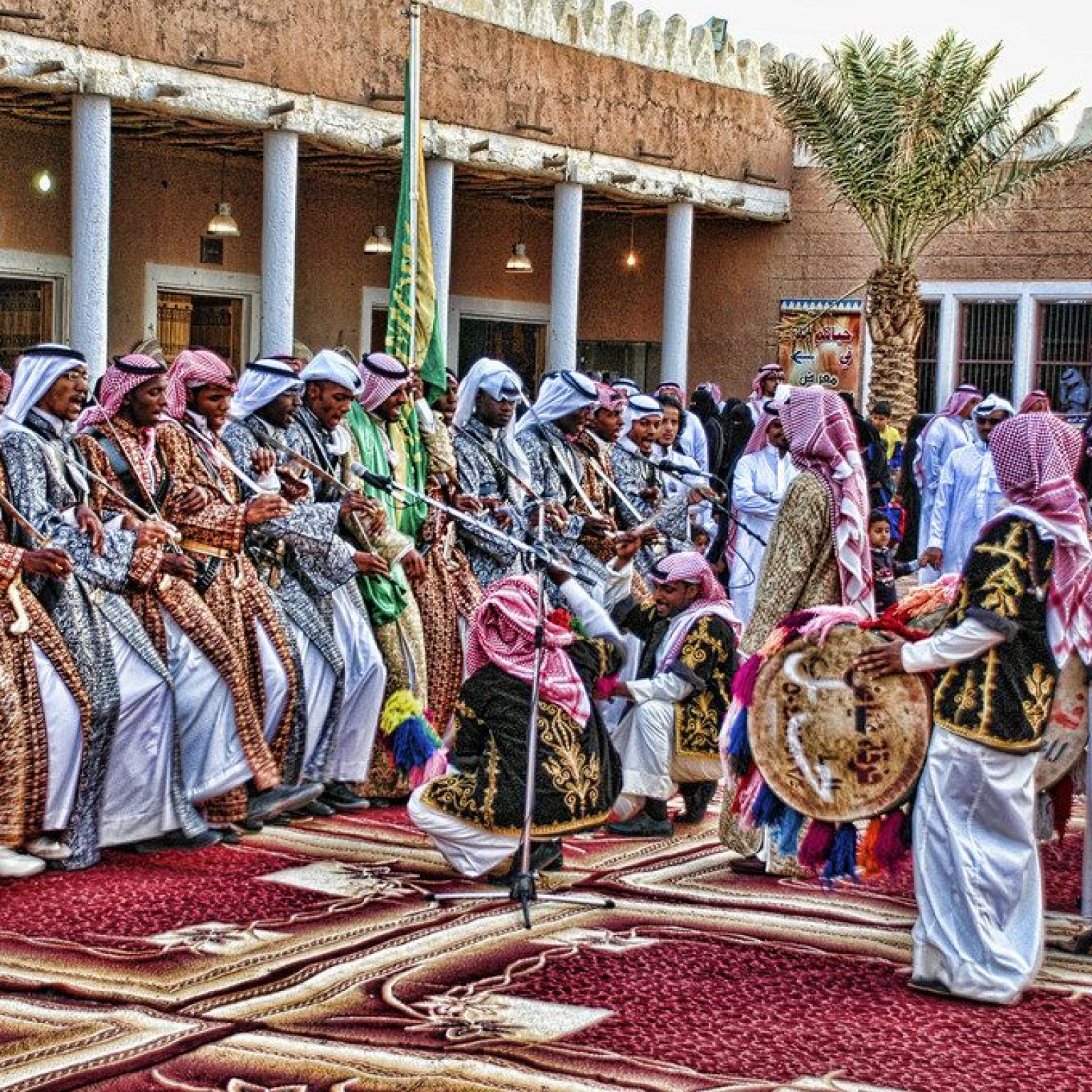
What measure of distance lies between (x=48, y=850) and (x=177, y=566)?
1133 millimetres

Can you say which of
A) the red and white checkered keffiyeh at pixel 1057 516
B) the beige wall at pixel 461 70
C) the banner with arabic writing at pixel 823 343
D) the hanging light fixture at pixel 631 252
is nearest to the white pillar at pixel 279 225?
the beige wall at pixel 461 70

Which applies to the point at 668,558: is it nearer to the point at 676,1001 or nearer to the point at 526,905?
the point at 526,905

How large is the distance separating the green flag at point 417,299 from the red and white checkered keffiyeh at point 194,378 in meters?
2.89

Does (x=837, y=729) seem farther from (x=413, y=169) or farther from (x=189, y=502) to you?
(x=413, y=169)

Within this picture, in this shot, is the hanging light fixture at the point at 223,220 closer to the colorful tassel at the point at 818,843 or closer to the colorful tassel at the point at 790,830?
the colorful tassel at the point at 790,830

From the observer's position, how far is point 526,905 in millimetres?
6523

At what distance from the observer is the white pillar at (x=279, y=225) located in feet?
58.1

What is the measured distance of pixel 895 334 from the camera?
2262cm

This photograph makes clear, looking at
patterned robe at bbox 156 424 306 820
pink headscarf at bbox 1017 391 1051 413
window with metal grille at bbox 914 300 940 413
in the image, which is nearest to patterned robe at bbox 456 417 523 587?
patterned robe at bbox 156 424 306 820

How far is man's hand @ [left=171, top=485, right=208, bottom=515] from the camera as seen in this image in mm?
7605

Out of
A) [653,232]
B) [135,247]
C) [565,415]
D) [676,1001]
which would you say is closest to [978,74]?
[653,232]

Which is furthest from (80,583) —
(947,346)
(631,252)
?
(631,252)

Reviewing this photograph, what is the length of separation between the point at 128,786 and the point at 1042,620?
136 inches

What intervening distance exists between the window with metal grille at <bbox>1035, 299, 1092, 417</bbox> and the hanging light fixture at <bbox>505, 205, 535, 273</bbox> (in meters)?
6.11
